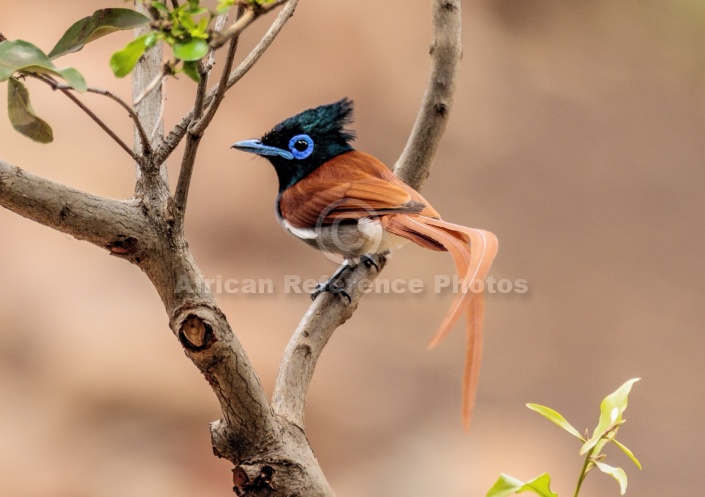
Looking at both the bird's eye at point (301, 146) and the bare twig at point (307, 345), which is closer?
the bare twig at point (307, 345)

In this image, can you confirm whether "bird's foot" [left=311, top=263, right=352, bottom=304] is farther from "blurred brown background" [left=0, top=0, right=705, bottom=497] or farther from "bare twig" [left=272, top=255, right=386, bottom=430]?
"blurred brown background" [left=0, top=0, right=705, bottom=497]

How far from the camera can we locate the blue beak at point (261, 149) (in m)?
1.50

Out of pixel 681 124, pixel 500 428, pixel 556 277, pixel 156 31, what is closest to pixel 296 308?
pixel 500 428

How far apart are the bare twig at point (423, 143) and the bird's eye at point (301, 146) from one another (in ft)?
0.75

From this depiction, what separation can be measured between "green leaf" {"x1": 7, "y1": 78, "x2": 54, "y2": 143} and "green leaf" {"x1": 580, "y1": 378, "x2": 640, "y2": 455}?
2.58 ft

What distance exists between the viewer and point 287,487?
1.02 metres

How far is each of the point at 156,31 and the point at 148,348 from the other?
2244 millimetres

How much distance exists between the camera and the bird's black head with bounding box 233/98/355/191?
59.6 inches

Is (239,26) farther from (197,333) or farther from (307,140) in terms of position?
(307,140)

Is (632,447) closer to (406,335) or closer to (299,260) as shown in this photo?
(406,335)

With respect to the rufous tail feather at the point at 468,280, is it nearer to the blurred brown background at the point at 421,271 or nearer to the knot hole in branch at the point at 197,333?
the knot hole in branch at the point at 197,333

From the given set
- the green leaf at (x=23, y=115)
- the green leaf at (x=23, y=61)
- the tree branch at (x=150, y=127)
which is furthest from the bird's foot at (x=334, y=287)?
the green leaf at (x=23, y=61)

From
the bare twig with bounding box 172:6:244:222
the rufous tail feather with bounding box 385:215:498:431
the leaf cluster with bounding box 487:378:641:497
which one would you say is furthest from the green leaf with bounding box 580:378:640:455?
the bare twig with bounding box 172:6:244:222

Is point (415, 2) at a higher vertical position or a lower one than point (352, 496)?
higher
